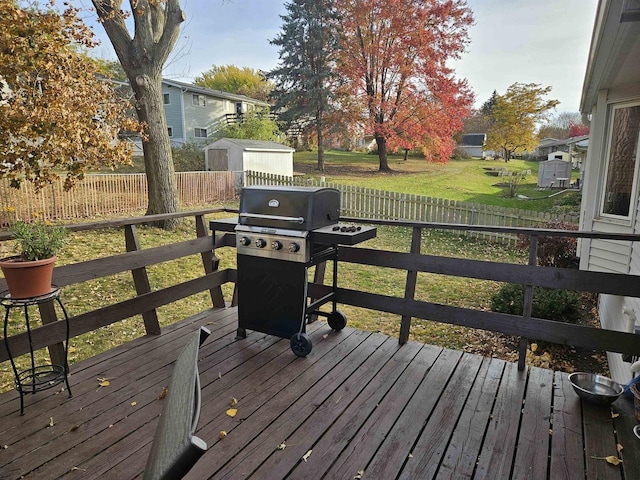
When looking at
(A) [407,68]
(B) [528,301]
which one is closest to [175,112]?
(A) [407,68]

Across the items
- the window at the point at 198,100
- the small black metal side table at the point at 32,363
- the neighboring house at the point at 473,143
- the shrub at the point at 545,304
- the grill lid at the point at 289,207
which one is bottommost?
the shrub at the point at 545,304

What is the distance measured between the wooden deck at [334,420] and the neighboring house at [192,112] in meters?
18.5

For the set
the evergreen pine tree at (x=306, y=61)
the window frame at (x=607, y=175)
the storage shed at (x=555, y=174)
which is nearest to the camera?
the window frame at (x=607, y=175)

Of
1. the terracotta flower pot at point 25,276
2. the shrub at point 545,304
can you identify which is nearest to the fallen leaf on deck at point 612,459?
the shrub at point 545,304

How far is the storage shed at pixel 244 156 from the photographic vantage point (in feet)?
46.5

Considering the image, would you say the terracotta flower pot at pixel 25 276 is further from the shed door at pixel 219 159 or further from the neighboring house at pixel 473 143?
the neighboring house at pixel 473 143

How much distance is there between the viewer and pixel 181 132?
2019 centimetres

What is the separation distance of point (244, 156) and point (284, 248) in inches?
474

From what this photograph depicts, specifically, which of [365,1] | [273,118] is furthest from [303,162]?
[365,1]

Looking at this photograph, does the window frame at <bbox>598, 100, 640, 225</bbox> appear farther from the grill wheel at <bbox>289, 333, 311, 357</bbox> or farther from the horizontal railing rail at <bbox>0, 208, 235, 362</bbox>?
the horizontal railing rail at <bbox>0, 208, 235, 362</bbox>

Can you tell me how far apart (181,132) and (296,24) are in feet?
25.0

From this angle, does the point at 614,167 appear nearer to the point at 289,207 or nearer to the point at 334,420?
the point at 289,207

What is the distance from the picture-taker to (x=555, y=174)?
17953 mm

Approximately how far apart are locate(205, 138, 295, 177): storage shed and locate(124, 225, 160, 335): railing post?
11.6 meters
